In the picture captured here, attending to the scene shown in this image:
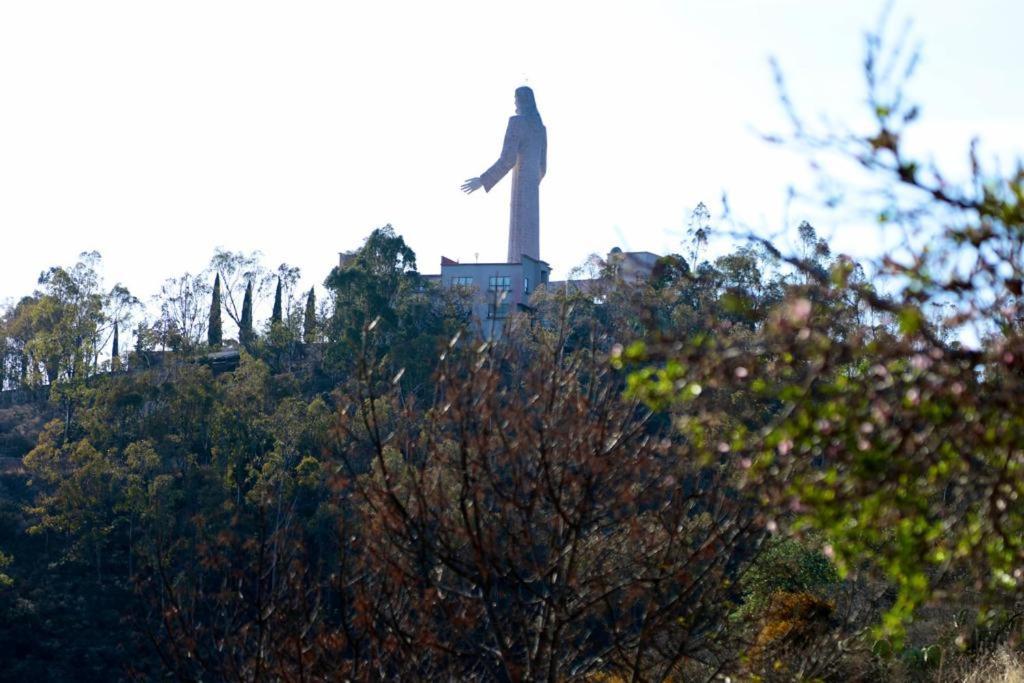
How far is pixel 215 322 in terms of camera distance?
45000 millimetres

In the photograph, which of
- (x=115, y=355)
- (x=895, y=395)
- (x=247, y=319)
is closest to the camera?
(x=895, y=395)

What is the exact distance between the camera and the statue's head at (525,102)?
50.7m

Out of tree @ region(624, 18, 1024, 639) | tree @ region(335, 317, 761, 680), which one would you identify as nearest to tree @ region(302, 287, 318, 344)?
tree @ region(335, 317, 761, 680)

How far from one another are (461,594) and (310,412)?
24.3 metres

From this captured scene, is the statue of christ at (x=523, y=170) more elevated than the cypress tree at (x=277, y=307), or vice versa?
the statue of christ at (x=523, y=170)

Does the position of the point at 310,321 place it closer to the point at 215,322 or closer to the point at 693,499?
the point at 215,322

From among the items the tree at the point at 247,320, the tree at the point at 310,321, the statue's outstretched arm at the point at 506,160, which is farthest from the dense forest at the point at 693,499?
the statue's outstretched arm at the point at 506,160

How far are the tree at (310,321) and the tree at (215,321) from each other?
10.5ft

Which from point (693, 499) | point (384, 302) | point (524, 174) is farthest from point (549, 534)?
point (524, 174)

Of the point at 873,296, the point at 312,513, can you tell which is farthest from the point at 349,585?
the point at 312,513

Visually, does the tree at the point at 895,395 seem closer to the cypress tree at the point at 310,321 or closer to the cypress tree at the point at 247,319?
the cypress tree at the point at 310,321

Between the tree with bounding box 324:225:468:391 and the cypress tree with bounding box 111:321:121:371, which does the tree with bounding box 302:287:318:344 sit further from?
the cypress tree with bounding box 111:321:121:371

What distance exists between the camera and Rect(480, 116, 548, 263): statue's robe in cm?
4828

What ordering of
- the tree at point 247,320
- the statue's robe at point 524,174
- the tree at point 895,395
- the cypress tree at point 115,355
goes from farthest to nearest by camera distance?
the statue's robe at point 524,174, the tree at point 247,320, the cypress tree at point 115,355, the tree at point 895,395
